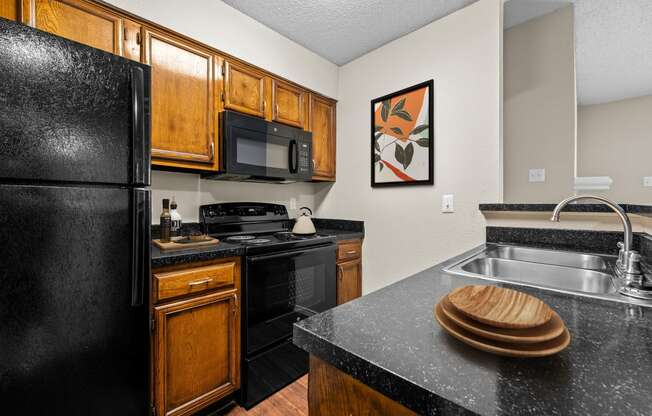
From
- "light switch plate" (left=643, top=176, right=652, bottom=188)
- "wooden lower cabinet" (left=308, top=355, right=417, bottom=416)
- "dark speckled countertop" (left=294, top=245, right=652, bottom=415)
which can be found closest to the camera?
"dark speckled countertop" (left=294, top=245, right=652, bottom=415)

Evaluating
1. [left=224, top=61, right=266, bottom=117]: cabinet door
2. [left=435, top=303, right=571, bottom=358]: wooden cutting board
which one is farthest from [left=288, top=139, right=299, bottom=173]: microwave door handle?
[left=435, top=303, right=571, bottom=358]: wooden cutting board

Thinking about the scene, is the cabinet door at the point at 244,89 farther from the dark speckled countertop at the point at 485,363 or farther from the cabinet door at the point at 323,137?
the dark speckled countertop at the point at 485,363

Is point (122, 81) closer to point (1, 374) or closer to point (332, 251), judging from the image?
point (1, 374)

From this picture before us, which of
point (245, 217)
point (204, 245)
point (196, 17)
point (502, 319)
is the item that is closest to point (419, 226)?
point (245, 217)

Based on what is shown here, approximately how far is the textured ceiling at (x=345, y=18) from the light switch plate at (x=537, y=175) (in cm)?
121

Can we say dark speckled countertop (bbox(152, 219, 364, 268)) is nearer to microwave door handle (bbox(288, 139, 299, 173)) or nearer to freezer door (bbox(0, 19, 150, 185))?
freezer door (bbox(0, 19, 150, 185))

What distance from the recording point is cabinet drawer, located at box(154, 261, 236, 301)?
1291 millimetres

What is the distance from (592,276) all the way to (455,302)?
3.34 feet

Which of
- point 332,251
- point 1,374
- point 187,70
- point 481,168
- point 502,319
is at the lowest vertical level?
point 1,374

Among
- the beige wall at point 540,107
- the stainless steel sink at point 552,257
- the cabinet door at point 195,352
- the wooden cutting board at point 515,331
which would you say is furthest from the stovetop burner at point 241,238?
the beige wall at point 540,107

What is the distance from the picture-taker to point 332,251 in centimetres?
209

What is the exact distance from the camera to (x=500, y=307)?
21.6 inches

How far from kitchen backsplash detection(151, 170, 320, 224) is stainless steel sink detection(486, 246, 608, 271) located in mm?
1748

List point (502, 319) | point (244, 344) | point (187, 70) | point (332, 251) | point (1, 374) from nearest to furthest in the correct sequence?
point (502, 319) < point (1, 374) < point (244, 344) < point (187, 70) < point (332, 251)
